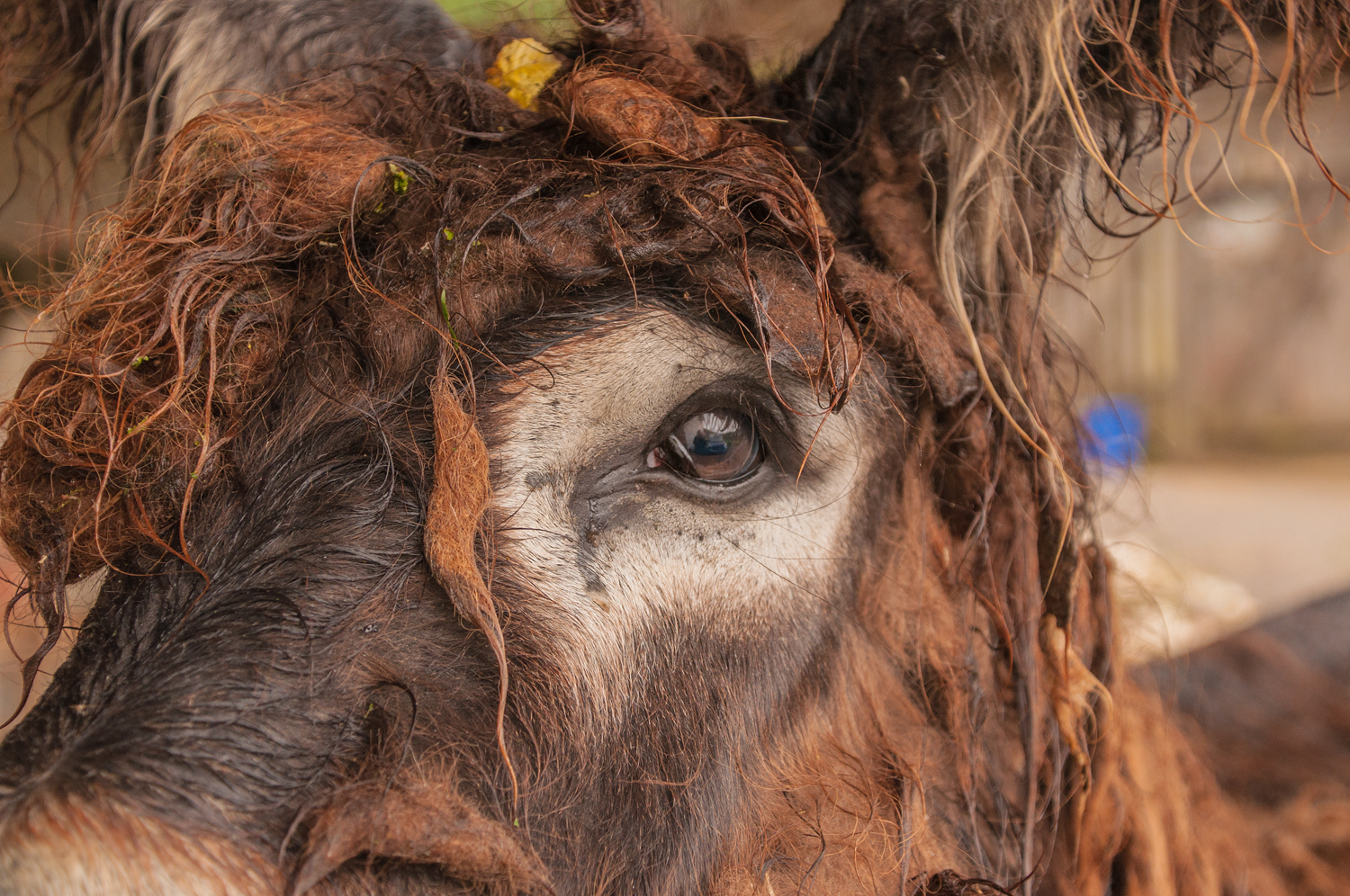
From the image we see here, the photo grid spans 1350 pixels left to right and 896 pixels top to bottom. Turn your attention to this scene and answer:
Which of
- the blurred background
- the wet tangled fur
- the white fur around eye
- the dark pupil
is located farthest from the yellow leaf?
the blurred background

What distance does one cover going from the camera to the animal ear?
187 cm

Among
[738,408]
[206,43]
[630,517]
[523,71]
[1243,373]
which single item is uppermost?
[523,71]

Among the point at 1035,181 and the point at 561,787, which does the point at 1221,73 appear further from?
the point at 561,787

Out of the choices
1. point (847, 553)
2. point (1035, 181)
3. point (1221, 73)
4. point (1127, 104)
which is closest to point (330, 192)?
point (847, 553)

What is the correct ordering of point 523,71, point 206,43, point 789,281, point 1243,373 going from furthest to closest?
point 1243,373, point 206,43, point 523,71, point 789,281

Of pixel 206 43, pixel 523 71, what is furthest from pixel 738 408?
pixel 206 43

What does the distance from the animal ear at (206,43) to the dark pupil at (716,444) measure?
0.91 m

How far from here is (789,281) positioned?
150cm

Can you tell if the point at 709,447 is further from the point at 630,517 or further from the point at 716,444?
the point at 630,517

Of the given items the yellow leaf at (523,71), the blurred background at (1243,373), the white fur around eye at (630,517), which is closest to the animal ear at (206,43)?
the yellow leaf at (523,71)

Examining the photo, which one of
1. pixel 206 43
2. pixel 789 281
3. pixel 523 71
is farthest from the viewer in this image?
pixel 206 43

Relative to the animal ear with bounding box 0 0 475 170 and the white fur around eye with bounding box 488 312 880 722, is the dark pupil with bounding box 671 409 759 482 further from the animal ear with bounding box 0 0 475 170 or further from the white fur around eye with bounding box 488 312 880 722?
the animal ear with bounding box 0 0 475 170

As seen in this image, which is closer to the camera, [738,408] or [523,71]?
[738,408]

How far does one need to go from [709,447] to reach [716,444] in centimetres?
1
